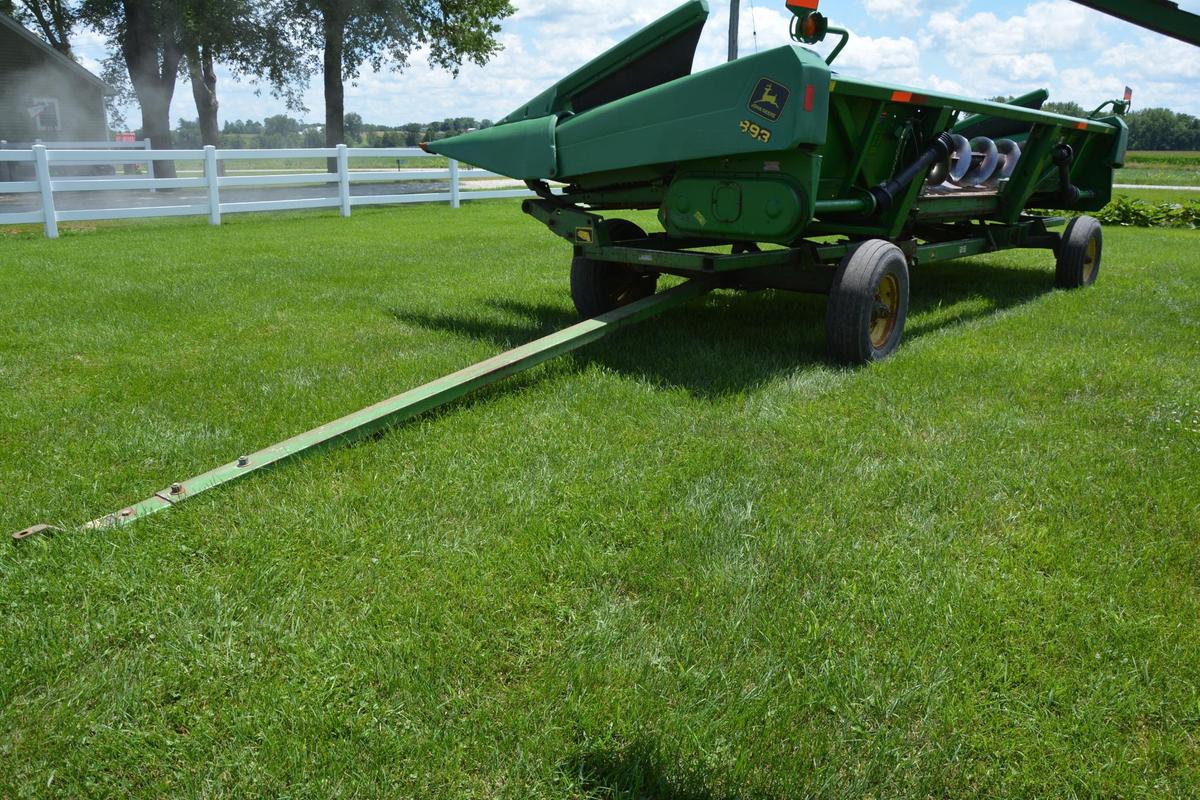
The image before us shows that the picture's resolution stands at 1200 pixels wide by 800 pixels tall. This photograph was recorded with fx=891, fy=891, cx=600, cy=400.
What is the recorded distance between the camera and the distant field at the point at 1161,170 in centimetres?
3228

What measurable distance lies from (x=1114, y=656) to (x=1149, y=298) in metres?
6.28

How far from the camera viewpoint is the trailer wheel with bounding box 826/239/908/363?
197 inches

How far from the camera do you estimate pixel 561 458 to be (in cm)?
375

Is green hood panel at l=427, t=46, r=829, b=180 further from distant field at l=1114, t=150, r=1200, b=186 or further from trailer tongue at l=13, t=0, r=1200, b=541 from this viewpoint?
distant field at l=1114, t=150, r=1200, b=186

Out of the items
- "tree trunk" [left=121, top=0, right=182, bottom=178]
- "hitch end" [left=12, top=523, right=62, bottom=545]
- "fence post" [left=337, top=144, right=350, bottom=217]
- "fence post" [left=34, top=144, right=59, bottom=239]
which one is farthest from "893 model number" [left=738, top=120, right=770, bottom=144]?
"tree trunk" [left=121, top=0, right=182, bottom=178]

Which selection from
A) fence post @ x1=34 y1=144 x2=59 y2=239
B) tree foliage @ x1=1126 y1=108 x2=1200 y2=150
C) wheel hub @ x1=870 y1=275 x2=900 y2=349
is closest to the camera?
wheel hub @ x1=870 y1=275 x2=900 y2=349

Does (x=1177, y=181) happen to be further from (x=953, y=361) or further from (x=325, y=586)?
(x=325, y=586)

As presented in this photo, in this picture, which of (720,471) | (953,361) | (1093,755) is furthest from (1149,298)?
(1093,755)

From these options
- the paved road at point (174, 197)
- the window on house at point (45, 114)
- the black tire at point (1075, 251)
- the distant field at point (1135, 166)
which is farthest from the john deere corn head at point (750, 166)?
the window on house at point (45, 114)

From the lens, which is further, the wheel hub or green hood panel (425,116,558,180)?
green hood panel (425,116,558,180)

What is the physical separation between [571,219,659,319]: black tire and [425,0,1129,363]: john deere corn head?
0.04 feet

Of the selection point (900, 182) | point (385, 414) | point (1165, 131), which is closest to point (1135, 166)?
point (1165, 131)

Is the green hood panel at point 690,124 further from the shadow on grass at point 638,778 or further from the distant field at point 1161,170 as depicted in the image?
the distant field at point 1161,170

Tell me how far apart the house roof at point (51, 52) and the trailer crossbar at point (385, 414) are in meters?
A: 33.4
